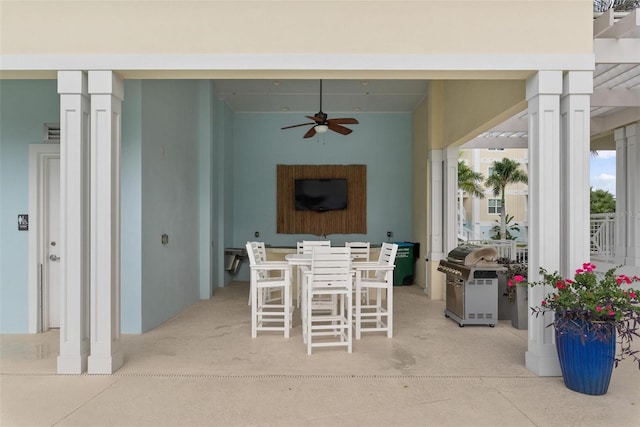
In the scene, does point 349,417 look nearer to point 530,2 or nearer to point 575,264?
point 575,264

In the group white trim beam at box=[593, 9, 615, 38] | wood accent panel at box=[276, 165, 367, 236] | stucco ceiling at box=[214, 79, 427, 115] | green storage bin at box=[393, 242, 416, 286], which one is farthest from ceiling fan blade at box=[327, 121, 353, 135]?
white trim beam at box=[593, 9, 615, 38]

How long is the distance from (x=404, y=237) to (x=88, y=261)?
706 cm

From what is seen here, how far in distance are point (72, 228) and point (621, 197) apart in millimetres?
9576

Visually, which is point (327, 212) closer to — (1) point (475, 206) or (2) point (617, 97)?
(2) point (617, 97)

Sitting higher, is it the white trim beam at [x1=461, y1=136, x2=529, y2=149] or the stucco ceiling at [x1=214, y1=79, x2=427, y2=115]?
the stucco ceiling at [x1=214, y1=79, x2=427, y2=115]

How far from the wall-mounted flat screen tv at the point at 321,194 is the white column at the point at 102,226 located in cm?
611

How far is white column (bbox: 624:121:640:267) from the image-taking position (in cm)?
863

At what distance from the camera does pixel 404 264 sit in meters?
9.34

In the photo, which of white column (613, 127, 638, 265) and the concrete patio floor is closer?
the concrete patio floor

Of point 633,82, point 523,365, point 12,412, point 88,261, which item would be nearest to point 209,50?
point 88,261

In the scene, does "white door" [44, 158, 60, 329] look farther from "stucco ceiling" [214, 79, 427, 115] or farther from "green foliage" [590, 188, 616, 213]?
"green foliage" [590, 188, 616, 213]

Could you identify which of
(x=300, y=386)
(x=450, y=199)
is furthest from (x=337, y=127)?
(x=300, y=386)

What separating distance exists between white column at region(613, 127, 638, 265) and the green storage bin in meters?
3.92

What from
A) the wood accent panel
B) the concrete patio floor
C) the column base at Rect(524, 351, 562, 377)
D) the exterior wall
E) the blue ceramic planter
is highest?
the exterior wall
